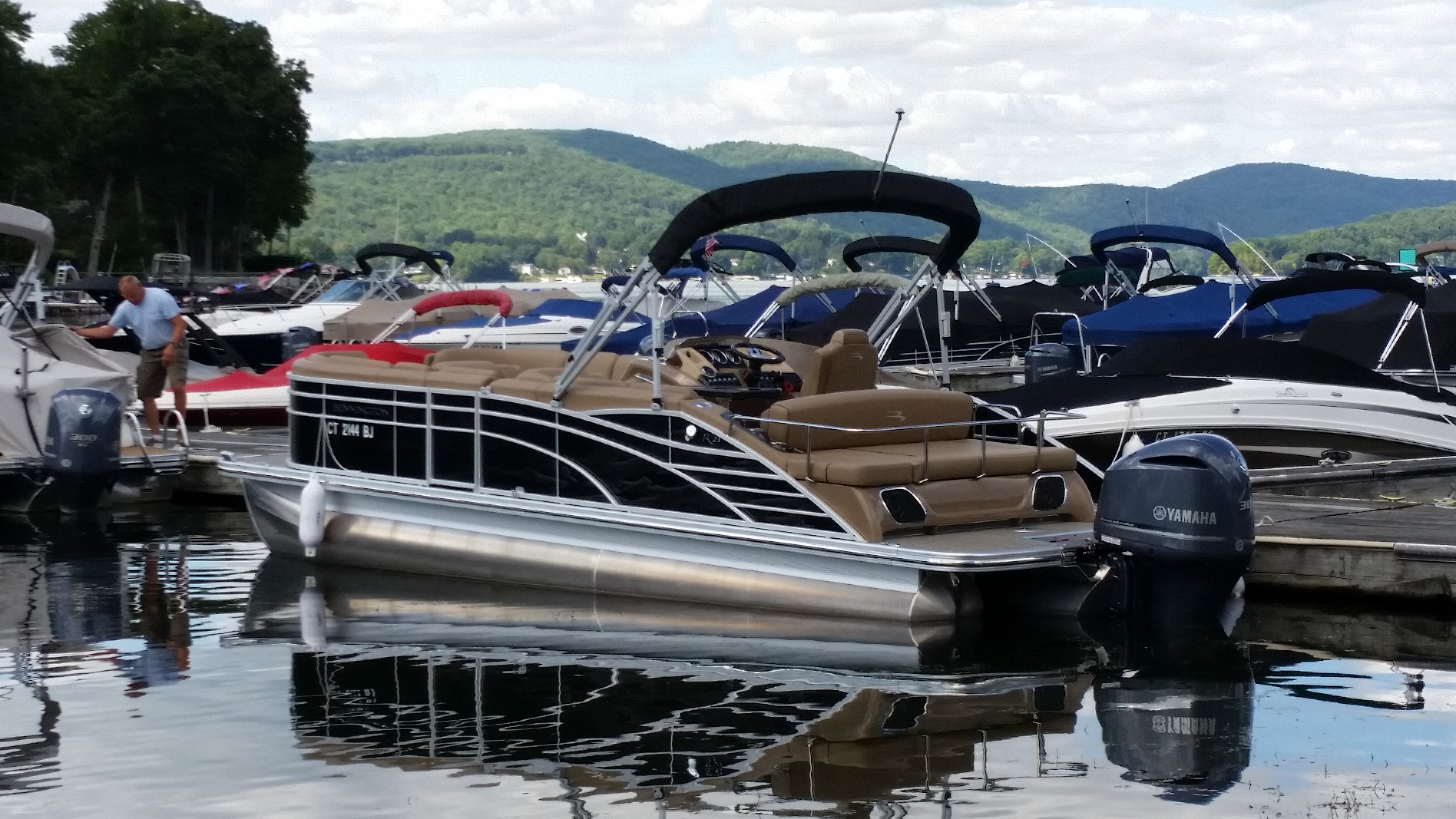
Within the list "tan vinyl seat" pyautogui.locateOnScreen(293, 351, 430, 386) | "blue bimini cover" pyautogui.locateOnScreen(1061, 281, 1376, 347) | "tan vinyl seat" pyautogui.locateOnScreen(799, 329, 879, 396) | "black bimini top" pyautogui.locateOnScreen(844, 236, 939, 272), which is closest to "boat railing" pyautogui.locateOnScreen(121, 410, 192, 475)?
"tan vinyl seat" pyautogui.locateOnScreen(293, 351, 430, 386)

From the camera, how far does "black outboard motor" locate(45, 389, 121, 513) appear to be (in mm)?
15391

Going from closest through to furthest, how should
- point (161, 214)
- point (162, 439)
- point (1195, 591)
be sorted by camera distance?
point (1195, 591)
point (162, 439)
point (161, 214)

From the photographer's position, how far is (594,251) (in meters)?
148

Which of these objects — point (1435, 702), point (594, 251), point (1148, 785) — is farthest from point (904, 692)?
point (594, 251)

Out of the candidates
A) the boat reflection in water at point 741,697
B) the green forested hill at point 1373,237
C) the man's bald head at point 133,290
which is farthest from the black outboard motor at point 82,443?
the green forested hill at point 1373,237

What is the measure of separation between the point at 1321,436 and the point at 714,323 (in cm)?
1141

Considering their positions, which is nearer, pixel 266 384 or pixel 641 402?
pixel 641 402

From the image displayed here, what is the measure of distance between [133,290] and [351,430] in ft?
15.4

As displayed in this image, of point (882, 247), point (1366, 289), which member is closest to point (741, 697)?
point (1366, 289)

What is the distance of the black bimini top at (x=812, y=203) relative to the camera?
1073cm

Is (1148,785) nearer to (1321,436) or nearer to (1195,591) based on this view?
(1195,591)

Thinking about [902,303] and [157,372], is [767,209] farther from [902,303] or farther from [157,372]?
[157,372]

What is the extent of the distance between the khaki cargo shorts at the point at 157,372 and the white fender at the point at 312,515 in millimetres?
4649

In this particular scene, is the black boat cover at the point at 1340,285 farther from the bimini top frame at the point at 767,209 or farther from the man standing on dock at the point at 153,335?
the man standing on dock at the point at 153,335
